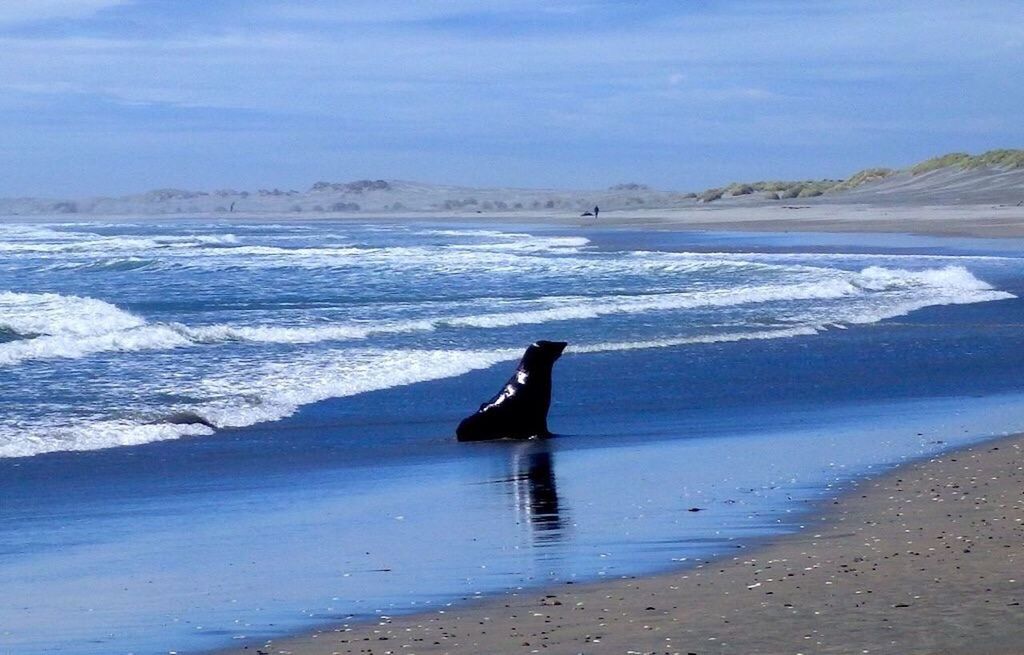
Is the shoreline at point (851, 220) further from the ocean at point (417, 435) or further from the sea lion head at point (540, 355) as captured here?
the sea lion head at point (540, 355)

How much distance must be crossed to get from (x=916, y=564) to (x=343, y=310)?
1851cm

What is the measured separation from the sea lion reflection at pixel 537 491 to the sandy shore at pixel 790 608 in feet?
4.00

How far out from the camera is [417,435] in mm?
12055

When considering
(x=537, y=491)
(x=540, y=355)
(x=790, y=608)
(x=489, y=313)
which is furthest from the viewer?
(x=489, y=313)

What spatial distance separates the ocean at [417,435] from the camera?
7000mm

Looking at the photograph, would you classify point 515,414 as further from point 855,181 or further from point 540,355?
point 855,181

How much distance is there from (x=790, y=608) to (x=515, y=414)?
20.4 feet

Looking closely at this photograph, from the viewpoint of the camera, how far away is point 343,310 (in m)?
24.7

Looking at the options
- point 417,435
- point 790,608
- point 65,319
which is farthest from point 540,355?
point 65,319

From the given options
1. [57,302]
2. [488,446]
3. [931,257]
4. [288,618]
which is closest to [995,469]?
[488,446]

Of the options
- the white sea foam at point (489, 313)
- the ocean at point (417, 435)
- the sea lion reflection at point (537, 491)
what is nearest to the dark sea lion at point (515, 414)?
the ocean at point (417, 435)

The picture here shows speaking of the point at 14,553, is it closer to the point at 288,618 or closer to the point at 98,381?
the point at 288,618

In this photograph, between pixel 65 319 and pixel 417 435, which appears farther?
pixel 65 319

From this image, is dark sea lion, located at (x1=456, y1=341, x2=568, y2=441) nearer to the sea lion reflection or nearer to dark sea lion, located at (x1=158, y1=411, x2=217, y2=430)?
the sea lion reflection
